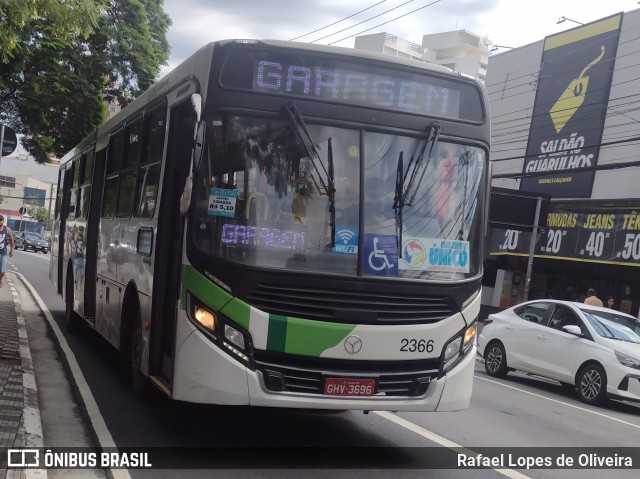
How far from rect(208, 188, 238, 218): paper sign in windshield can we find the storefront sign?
1681 centimetres

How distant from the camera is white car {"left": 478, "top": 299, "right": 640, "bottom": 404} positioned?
12031 mm

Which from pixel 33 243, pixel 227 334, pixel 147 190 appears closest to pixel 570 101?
pixel 147 190

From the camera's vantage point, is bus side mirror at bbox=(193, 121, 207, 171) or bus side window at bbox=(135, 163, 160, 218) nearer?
bus side mirror at bbox=(193, 121, 207, 171)

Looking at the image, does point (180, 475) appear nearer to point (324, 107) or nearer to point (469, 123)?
point (324, 107)

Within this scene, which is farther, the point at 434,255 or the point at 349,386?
the point at 434,255

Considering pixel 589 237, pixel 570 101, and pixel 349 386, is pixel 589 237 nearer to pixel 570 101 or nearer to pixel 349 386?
pixel 570 101

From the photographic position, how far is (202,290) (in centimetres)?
603

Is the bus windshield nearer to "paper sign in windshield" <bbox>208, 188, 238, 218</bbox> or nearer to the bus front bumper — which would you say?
"paper sign in windshield" <bbox>208, 188, 238, 218</bbox>

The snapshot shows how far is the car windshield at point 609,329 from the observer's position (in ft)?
41.8

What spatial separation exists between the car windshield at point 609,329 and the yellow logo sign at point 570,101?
12.9 m

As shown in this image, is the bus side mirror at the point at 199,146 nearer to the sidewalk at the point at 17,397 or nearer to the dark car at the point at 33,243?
the sidewalk at the point at 17,397

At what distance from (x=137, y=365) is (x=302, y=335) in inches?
107

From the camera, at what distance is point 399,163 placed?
20.9 feet

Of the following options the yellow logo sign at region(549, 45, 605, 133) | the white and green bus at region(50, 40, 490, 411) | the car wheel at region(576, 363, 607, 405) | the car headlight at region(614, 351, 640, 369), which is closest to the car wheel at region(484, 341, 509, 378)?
the car wheel at region(576, 363, 607, 405)
